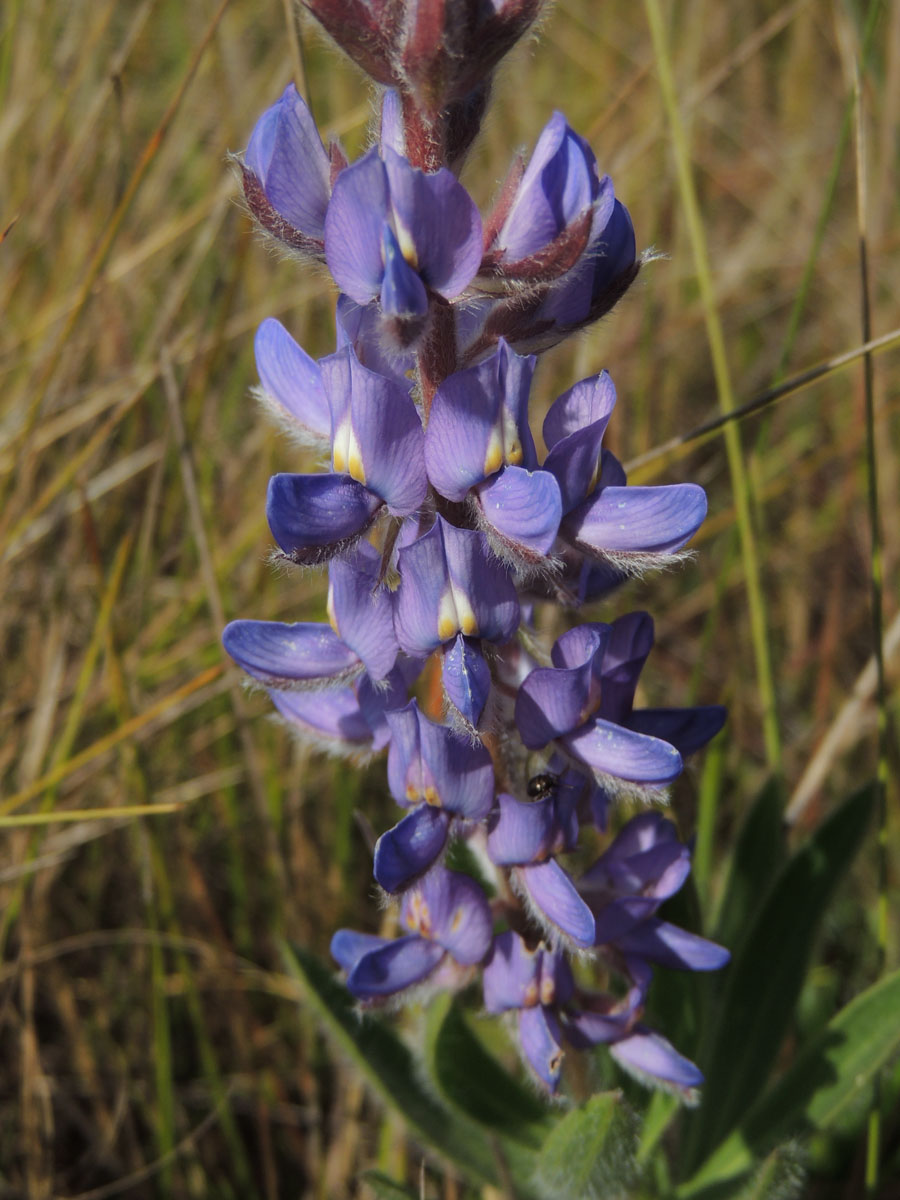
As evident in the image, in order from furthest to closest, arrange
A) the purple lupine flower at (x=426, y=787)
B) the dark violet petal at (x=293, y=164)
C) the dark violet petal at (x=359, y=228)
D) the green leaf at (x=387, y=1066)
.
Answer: the green leaf at (x=387, y=1066) < the purple lupine flower at (x=426, y=787) < the dark violet petal at (x=293, y=164) < the dark violet petal at (x=359, y=228)

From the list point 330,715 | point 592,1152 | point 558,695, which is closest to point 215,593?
point 330,715

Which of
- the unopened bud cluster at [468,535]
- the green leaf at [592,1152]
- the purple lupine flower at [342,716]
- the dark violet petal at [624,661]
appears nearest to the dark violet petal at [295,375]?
the unopened bud cluster at [468,535]

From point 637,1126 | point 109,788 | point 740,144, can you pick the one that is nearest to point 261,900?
point 109,788

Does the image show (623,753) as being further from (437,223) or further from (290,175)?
(290,175)

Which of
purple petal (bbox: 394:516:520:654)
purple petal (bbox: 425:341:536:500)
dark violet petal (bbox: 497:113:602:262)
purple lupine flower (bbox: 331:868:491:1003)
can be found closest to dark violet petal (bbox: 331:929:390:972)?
purple lupine flower (bbox: 331:868:491:1003)

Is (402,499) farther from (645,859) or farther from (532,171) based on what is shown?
(645,859)

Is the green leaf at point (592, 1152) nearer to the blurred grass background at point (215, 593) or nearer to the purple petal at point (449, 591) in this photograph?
the blurred grass background at point (215, 593)

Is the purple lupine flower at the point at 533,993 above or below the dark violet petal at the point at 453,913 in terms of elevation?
below
